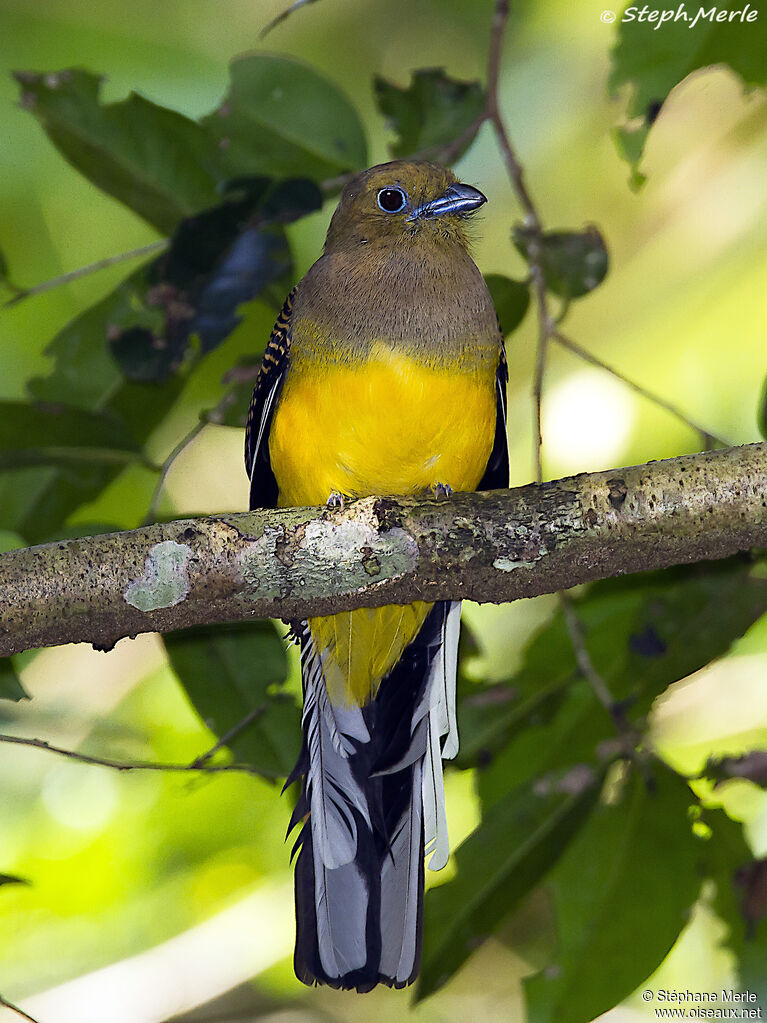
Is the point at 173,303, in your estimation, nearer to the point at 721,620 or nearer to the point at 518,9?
the point at 721,620

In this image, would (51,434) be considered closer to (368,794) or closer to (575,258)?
(368,794)

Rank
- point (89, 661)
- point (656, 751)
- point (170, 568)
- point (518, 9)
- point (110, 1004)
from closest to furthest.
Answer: point (170, 568), point (656, 751), point (110, 1004), point (89, 661), point (518, 9)

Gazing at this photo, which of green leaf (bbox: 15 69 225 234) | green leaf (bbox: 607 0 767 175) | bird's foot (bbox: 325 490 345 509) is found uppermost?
green leaf (bbox: 15 69 225 234)

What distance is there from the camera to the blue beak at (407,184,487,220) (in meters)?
3.19

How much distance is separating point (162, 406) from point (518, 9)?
2.83 metres

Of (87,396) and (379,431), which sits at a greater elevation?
(87,396)

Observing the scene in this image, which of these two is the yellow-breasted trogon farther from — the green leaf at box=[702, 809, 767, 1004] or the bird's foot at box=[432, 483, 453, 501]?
the green leaf at box=[702, 809, 767, 1004]

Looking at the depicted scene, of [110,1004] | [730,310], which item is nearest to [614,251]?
[730,310]

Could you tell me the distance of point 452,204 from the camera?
319 centimetres

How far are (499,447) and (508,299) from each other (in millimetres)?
496

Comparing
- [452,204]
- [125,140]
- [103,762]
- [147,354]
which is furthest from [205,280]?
[103,762]

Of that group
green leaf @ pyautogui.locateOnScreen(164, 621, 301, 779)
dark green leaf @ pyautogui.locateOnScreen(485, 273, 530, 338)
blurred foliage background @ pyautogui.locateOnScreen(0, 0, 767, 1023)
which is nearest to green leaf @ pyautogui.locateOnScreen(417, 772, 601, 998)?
blurred foliage background @ pyautogui.locateOnScreen(0, 0, 767, 1023)

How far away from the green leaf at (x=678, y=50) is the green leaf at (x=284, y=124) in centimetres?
→ 87

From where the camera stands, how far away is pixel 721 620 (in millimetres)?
3125
